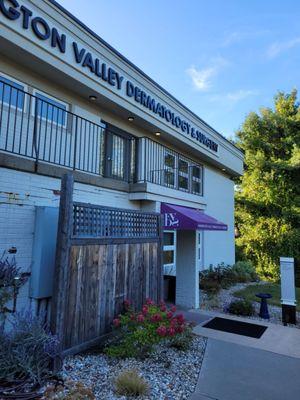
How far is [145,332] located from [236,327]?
3245 millimetres

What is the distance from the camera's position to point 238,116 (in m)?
25.9

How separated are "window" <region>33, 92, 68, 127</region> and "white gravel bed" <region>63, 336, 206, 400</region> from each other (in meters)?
5.18

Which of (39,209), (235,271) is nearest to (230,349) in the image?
(39,209)

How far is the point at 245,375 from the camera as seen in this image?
4754mm

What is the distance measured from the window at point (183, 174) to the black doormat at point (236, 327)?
21.0ft

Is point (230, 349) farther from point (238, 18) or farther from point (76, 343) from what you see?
point (238, 18)

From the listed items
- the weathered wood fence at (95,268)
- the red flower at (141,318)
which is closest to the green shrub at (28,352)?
the weathered wood fence at (95,268)

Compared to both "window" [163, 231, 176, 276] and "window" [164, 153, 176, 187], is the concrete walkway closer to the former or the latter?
"window" [163, 231, 176, 276]

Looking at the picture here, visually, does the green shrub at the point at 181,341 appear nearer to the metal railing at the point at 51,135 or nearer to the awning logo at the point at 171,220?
the awning logo at the point at 171,220

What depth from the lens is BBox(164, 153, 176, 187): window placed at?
12.1 meters

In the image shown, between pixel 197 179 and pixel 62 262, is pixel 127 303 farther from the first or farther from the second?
pixel 197 179

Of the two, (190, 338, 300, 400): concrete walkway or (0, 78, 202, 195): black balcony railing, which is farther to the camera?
(0, 78, 202, 195): black balcony railing

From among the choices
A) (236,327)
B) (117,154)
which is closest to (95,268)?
(236,327)

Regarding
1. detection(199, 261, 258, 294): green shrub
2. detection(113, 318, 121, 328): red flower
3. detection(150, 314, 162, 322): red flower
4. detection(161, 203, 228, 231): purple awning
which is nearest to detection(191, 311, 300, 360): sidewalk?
detection(150, 314, 162, 322): red flower
